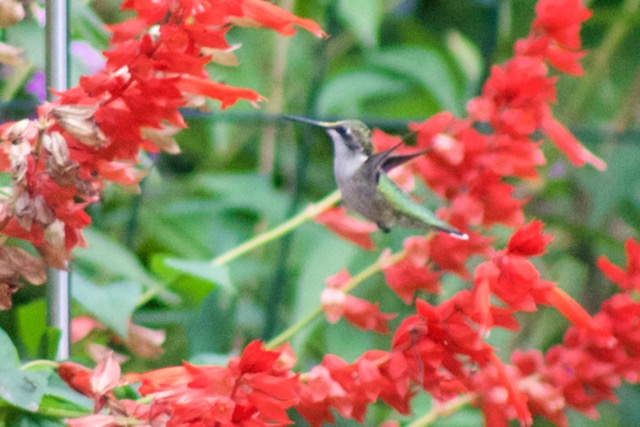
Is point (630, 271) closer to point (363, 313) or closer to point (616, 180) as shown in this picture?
point (363, 313)

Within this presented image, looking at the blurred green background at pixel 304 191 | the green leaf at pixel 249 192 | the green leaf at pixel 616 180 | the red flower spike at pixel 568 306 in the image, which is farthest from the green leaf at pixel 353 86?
the red flower spike at pixel 568 306

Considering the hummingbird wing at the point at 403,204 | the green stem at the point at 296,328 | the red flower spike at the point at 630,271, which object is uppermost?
the hummingbird wing at the point at 403,204

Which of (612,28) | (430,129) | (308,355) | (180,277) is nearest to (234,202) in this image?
(308,355)

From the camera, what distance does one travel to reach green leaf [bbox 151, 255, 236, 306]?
20.9 inches

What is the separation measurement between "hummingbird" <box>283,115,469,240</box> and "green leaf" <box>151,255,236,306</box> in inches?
4.2

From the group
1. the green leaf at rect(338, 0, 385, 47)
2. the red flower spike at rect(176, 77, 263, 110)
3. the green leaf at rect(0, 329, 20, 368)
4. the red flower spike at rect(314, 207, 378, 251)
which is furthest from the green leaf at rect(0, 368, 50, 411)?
the green leaf at rect(338, 0, 385, 47)

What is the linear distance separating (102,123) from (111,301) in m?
0.17

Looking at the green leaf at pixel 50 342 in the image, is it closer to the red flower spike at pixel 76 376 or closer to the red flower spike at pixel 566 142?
the red flower spike at pixel 76 376

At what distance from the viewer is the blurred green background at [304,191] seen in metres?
0.65

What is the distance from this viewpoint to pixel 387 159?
0.48m

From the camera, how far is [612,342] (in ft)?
1.60

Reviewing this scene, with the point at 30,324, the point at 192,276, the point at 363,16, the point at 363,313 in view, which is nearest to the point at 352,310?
the point at 363,313

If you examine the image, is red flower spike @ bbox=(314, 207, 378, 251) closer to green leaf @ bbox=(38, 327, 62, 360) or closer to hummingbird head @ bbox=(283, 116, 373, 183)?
hummingbird head @ bbox=(283, 116, 373, 183)

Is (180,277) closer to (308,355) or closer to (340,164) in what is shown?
(340,164)
